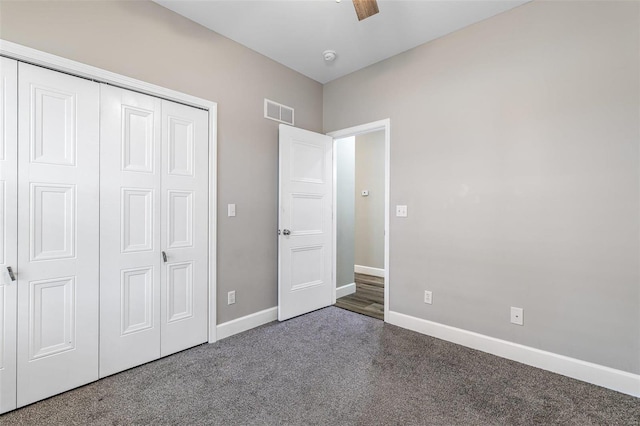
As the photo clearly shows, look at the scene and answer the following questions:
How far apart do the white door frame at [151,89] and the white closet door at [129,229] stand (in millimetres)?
74

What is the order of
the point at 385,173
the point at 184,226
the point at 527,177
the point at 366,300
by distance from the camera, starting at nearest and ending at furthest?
the point at 527,177 → the point at 184,226 → the point at 385,173 → the point at 366,300

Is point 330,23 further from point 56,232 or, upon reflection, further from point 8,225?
point 8,225

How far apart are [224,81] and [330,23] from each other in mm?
1083

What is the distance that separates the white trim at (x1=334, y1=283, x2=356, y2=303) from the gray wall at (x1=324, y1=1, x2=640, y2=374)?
102cm

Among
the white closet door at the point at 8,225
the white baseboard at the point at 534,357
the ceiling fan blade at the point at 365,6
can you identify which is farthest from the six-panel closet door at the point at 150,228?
the white baseboard at the point at 534,357

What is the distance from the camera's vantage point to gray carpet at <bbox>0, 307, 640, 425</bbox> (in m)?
1.66

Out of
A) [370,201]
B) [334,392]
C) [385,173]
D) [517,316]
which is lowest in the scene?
[334,392]

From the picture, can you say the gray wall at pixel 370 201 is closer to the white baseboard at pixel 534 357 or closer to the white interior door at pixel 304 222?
the white interior door at pixel 304 222

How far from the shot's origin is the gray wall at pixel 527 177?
1921 millimetres

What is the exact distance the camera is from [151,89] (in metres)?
2.23

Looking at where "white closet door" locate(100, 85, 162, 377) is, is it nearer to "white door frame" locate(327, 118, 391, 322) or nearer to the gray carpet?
the gray carpet

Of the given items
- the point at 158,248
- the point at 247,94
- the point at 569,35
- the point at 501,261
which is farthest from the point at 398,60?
the point at 158,248

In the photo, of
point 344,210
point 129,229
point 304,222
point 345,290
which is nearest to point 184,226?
point 129,229

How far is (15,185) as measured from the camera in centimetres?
171
